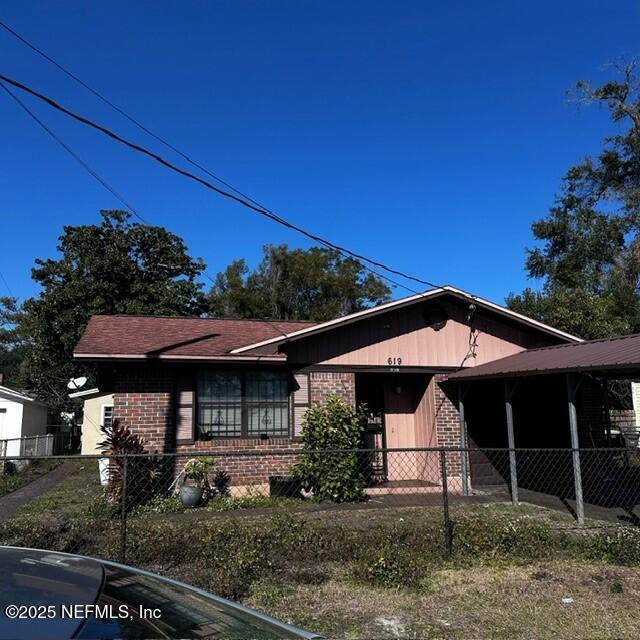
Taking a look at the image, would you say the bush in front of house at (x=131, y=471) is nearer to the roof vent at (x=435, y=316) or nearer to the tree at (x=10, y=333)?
the roof vent at (x=435, y=316)

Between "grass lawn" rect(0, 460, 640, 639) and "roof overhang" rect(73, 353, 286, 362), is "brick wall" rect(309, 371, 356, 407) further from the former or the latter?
"grass lawn" rect(0, 460, 640, 639)

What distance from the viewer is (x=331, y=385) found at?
12.0 meters

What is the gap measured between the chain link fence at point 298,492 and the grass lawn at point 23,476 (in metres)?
0.24

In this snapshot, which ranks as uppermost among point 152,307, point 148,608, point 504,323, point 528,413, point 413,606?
point 152,307

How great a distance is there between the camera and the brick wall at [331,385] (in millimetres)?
11828

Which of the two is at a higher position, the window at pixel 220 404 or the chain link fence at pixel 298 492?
the window at pixel 220 404

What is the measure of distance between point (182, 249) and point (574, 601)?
30.6 meters

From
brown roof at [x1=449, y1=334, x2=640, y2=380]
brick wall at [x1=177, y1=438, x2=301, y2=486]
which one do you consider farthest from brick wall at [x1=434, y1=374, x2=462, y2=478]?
brick wall at [x1=177, y1=438, x2=301, y2=486]

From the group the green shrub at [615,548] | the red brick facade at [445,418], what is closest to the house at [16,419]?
the red brick facade at [445,418]

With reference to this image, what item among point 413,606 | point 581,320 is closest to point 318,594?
point 413,606

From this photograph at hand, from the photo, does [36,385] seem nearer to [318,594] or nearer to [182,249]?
[182,249]

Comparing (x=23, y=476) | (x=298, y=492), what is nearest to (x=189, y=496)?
(x=298, y=492)

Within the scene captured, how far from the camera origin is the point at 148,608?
2.08 meters

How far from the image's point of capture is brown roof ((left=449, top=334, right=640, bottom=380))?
821 cm
